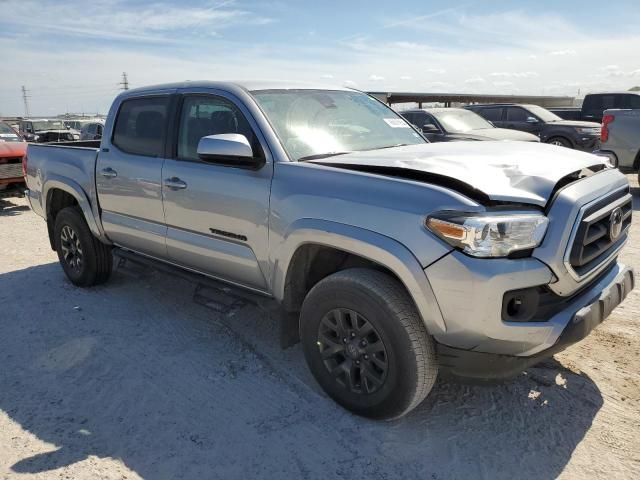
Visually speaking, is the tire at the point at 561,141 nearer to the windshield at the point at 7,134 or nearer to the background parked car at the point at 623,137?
the background parked car at the point at 623,137

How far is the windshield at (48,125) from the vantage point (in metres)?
23.1

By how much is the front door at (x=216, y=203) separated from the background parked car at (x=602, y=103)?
50.5 feet

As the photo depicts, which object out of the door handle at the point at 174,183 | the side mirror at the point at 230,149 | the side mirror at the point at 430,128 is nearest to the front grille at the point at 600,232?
the side mirror at the point at 230,149

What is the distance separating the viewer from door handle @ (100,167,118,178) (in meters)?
4.48

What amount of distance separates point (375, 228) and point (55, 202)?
418cm

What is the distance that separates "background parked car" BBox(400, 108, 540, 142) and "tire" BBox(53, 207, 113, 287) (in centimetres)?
696

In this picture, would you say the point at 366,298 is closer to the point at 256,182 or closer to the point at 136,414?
the point at 256,182

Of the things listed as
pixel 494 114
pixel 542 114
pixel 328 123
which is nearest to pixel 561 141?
pixel 542 114

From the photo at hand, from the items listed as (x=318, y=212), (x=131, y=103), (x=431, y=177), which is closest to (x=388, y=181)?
(x=431, y=177)

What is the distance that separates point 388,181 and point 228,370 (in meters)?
1.78

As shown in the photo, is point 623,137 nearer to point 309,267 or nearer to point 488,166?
point 488,166

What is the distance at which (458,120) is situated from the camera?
11.2 metres

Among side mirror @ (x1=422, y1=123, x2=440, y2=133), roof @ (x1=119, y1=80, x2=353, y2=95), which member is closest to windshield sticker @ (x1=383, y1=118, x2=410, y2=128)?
roof @ (x1=119, y1=80, x2=353, y2=95)

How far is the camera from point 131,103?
4.58m
